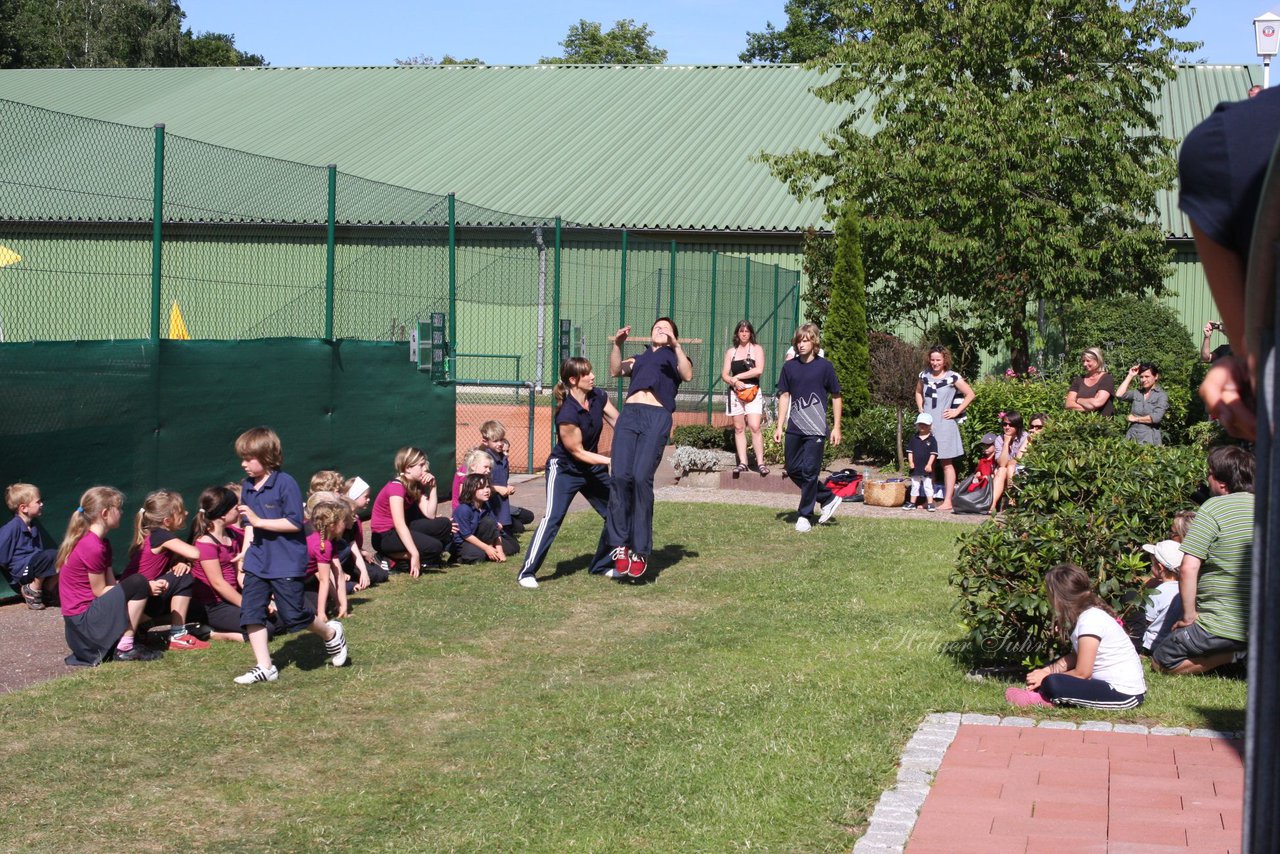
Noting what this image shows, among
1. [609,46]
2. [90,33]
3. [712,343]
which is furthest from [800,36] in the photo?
[712,343]

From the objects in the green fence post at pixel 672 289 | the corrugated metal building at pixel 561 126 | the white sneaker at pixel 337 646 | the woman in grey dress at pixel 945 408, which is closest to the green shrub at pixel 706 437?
the green fence post at pixel 672 289

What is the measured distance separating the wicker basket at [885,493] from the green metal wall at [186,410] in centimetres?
511

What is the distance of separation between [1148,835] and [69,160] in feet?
25.9

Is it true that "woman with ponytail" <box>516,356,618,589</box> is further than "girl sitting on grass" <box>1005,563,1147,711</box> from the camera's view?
Yes

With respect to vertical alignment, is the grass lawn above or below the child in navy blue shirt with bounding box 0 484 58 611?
below

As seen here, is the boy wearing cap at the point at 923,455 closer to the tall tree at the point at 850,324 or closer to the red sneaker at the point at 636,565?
the tall tree at the point at 850,324

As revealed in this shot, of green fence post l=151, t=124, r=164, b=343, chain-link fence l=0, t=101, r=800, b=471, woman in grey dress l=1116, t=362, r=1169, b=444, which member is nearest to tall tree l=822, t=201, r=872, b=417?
chain-link fence l=0, t=101, r=800, b=471

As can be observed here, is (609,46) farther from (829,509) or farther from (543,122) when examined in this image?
(829,509)

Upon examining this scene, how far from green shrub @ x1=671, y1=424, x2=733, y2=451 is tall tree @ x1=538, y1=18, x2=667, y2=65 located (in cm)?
4838

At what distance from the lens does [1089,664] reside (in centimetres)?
650

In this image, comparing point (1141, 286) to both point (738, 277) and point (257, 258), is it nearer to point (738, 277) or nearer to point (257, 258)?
point (738, 277)

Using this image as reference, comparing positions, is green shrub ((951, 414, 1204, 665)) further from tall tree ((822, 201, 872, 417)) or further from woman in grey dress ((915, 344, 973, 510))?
tall tree ((822, 201, 872, 417))

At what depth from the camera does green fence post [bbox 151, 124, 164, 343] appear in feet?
32.8

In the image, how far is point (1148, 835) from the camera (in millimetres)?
4715
